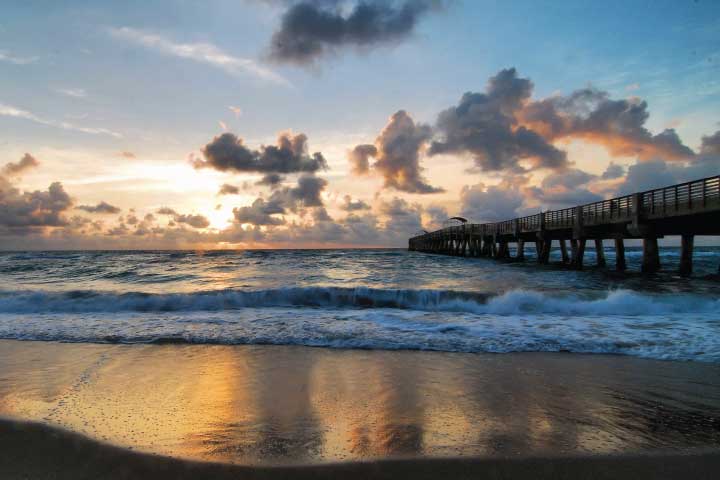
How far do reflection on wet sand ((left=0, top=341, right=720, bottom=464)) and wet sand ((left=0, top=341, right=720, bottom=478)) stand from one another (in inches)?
0.8

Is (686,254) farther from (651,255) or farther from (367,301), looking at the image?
(367,301)

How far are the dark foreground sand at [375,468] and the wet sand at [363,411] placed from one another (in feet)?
0.05

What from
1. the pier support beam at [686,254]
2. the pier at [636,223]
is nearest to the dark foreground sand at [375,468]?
the pier at [636,223]

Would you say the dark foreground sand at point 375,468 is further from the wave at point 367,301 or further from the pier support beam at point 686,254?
the pier support beam at point 686,254

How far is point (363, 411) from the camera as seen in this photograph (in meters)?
4.07

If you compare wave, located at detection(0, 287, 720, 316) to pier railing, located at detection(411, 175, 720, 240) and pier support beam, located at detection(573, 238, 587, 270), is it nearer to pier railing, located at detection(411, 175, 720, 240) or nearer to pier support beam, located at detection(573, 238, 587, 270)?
pier railing, located at detection(411, 175, 720, 240)

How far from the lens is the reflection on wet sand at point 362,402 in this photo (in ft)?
10.9

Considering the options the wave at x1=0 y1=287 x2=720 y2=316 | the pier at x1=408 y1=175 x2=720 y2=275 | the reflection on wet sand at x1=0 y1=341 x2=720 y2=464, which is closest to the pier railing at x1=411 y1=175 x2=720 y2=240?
the pier at x1=408 y1=175 x2=720 y2=275

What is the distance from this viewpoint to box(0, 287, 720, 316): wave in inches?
452

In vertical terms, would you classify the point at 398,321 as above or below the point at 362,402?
below

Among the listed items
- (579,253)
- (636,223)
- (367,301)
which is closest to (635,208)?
(636,223)

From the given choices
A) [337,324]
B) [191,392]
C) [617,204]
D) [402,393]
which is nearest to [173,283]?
[337,324]

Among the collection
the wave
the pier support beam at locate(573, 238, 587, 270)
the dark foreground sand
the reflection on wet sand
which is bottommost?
the wave

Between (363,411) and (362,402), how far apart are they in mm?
286
